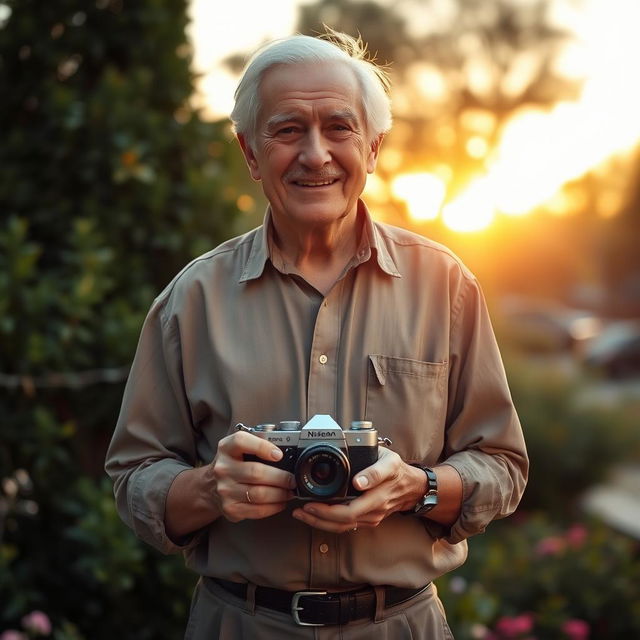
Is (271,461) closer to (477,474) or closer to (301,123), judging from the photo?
(477,474)

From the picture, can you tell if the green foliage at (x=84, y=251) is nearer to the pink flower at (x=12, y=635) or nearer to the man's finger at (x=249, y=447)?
the pink flower at (x=12, y=635)

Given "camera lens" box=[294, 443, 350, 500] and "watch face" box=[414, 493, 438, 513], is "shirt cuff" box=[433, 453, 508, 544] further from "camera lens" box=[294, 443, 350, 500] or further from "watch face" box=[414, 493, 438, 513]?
"camera lens" box=[294, 443, 350, 500]

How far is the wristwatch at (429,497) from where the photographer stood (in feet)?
5.97

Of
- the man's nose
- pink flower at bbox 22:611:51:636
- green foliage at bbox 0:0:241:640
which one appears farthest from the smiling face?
pink flower at bbox 22:611:51:636

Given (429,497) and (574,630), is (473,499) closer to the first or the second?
(429,497)

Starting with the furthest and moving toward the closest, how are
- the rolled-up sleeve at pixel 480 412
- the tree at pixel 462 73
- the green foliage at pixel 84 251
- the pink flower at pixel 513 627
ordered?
the tree at pixel 462 73 < the pink flower at pixel 513 627 < the green foliage at pixel 84 251 < the rolled-up sleeve at pixel 480 412

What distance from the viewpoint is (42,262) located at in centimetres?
333

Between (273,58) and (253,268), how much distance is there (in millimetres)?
467

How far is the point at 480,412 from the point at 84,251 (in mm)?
1688

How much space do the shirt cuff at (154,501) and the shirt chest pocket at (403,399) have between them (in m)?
0.45

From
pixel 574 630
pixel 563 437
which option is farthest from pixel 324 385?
pixel 563 437

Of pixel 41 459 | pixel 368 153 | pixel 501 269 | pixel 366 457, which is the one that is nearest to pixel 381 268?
pixel 368 153

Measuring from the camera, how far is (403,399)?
1889 millimetres

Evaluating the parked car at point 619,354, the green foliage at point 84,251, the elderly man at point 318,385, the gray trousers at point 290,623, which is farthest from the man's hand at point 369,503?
the parked car at point 619,354
